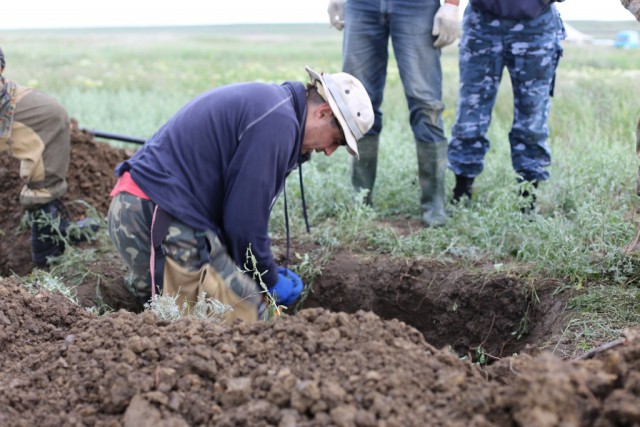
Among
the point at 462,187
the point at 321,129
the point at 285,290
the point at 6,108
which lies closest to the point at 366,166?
the point at 462,187

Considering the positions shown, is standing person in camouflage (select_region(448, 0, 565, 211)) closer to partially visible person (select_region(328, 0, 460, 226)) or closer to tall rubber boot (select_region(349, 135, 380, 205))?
partially visible person (select_region(328, 0, 460, 226))

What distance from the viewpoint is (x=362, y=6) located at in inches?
191

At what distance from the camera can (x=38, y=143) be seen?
4613 mm

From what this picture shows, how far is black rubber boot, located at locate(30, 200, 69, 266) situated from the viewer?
4758 millimetres

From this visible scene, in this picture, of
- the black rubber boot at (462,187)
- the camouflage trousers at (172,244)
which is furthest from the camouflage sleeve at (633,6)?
the black rubber boot at (462,187)

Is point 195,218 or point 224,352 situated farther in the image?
point 195,218

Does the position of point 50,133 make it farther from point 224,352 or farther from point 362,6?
point 224,352

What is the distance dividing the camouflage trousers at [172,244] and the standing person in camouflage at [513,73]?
76.9 inches

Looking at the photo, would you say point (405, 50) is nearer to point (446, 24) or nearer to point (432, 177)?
point (446, 24)

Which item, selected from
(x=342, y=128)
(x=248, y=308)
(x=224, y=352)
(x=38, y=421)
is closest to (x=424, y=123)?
(x=342, y=128)

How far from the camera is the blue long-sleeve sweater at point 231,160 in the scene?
3309mm

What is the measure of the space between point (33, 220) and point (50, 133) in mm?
562

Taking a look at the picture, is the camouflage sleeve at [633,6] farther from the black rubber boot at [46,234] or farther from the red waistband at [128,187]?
the black rubber boot at [46,234]

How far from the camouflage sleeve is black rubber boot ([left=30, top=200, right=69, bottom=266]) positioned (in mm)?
3422
